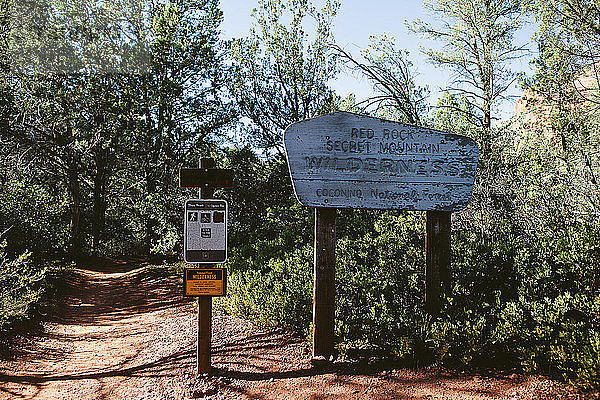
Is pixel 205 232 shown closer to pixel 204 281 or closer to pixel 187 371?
pixel 204 281

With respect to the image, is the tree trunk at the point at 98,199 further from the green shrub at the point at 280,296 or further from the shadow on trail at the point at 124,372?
the shadow on trail at the point at 124,372

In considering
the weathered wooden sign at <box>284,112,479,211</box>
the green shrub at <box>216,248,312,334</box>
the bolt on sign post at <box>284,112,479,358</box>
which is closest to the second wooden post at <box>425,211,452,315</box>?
the bolt on sign post at <box>284,112,479,358</box>

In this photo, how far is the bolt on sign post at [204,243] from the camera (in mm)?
5207

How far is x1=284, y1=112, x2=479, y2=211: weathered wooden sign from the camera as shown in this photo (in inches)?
209

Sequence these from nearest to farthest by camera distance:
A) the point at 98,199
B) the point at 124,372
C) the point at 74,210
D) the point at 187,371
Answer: the point at 187,371 → the point at 124,372 → the point at 74,210 → the point at 98,199

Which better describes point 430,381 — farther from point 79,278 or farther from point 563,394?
point 79,278

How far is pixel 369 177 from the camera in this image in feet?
17.6

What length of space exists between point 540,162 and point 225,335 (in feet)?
26.1

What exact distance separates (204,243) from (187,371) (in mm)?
1550

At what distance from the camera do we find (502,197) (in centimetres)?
818

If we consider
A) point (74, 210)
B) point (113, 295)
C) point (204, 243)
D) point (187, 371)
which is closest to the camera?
point (204, 243)

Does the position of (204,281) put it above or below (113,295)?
above

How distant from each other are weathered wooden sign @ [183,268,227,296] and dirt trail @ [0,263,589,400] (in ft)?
2.97

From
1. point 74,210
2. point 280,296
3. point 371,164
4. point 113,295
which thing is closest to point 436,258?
point 371,164
